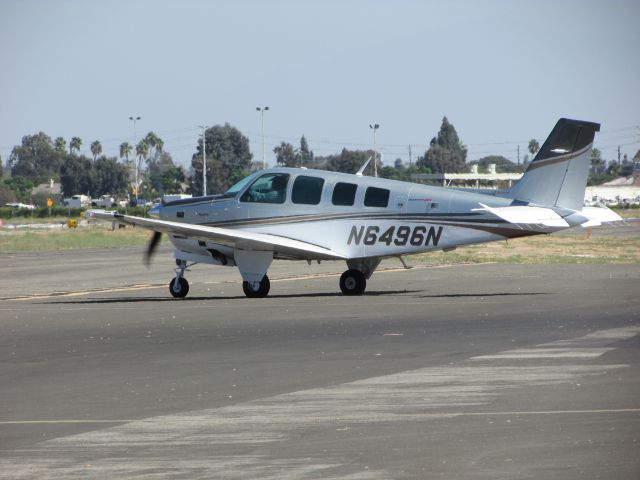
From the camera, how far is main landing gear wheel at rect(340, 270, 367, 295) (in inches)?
1034

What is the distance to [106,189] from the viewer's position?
189 meters

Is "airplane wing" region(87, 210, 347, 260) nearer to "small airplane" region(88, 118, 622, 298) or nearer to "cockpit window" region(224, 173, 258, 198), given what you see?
"small airplane" region(88, 118, 622, 298)

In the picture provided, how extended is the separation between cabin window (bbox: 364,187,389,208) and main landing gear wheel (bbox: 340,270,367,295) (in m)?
1.66

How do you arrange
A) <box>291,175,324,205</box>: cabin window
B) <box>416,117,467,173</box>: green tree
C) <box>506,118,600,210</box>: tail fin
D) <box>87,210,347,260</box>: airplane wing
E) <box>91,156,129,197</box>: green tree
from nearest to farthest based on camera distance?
<box>506,118,600,210</box>: tail fin, <box>87,210,347,260</box>: airplane wing, <box>291,175,324,205</box>: cabin window, <box>416,117,467,173</box>: green tree, <box>91,156,129,197</box>: green tree

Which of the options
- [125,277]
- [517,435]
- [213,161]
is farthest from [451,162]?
[517,435]

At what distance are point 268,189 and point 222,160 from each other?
127m

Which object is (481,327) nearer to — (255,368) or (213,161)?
(255,368)

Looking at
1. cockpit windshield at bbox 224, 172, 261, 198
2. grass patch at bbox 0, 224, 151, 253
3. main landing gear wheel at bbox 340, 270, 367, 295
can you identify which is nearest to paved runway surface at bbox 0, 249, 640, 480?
main landing gear wheel at bbox 340, 270, 367, 295

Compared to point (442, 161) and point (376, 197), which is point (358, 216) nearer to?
point (376, 197)

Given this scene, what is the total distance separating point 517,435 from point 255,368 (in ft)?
16.7

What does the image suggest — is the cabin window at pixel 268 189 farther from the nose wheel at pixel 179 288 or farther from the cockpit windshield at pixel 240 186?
the nose wheel at pixel 179 288

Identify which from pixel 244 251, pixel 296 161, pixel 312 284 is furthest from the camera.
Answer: pixel 296 161

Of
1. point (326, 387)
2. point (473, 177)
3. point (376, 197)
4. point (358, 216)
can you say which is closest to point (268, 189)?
point (358, 216)

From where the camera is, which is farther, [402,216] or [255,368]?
[402,216]
